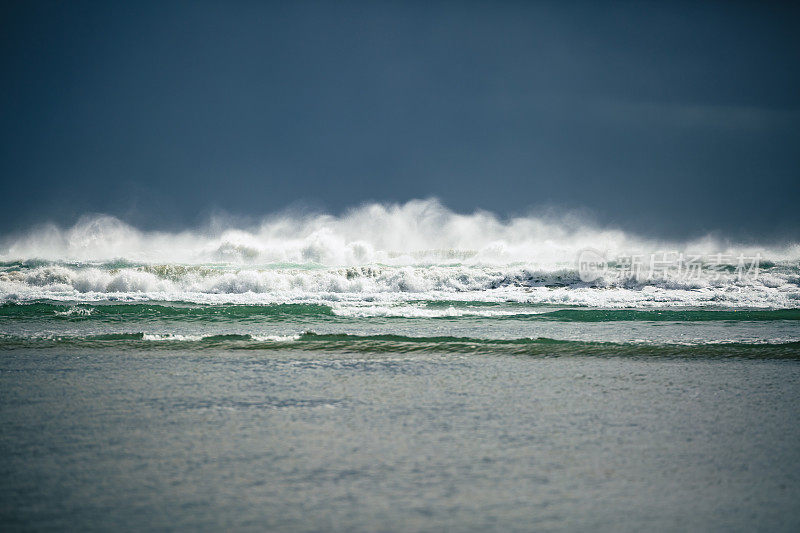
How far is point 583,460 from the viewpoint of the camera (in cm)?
254

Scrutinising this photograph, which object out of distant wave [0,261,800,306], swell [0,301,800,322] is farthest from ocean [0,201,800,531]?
distant wave [0,261,800,306]

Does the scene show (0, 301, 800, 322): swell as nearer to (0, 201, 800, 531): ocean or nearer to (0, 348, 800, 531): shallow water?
(0, 201, 800, 531): ocean

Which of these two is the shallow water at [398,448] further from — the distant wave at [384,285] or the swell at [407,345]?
the distant wave at [384,285]

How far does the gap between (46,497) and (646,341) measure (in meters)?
5.61

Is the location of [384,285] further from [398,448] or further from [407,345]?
[398,448]

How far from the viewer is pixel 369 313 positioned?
916cm

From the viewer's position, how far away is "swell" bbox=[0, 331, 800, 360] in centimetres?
528

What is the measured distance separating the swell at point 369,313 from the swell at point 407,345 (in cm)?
235

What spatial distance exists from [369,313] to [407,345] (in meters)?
3.60

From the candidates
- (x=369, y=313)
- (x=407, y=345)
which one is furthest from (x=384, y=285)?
(x=407, y=345)

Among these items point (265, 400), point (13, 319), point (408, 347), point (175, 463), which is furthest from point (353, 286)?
point (175, 463)

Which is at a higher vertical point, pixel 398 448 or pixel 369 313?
pixel 369 313

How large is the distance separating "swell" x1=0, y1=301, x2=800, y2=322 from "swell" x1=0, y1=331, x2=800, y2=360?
2.35 metres

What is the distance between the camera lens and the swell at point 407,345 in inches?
208
